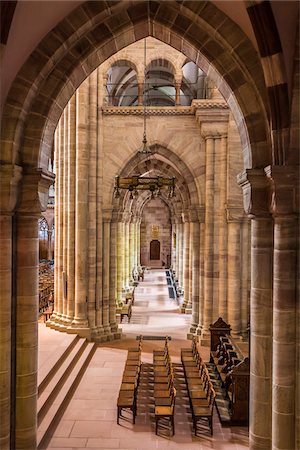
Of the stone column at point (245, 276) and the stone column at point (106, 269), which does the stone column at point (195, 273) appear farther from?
the stone column at point (106, 269)

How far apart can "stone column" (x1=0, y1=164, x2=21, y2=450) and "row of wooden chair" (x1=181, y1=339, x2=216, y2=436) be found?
13.6ft

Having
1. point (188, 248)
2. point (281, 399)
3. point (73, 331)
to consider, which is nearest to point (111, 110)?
point (73, 331)

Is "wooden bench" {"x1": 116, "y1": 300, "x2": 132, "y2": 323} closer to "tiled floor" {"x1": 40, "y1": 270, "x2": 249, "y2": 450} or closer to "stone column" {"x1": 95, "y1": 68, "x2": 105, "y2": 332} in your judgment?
"tiled floor" {"x1": 40, "y1": 270, "x2": 249, "y2": 450}

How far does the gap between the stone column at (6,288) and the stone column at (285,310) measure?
323cm

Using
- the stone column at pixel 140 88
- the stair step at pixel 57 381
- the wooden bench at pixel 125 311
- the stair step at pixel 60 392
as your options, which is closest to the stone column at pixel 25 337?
the stair step at pixel 60 392

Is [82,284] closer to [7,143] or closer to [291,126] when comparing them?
[7,143]

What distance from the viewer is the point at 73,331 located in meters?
14.5

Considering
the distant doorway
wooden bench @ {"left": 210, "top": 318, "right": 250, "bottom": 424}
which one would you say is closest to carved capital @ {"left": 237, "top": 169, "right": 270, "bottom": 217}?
wooden bench @ {"left": 210, "top": 318, "right": 250, "bottom": 424}

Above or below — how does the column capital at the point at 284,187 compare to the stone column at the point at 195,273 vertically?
above

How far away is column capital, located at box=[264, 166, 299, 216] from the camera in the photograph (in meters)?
5.16

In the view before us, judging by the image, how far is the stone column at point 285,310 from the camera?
516cm

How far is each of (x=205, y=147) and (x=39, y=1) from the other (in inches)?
438

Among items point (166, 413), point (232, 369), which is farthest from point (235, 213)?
point (166, 413)

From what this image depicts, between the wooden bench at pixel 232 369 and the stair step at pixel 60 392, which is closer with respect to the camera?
the stair step at pixel 60 392
